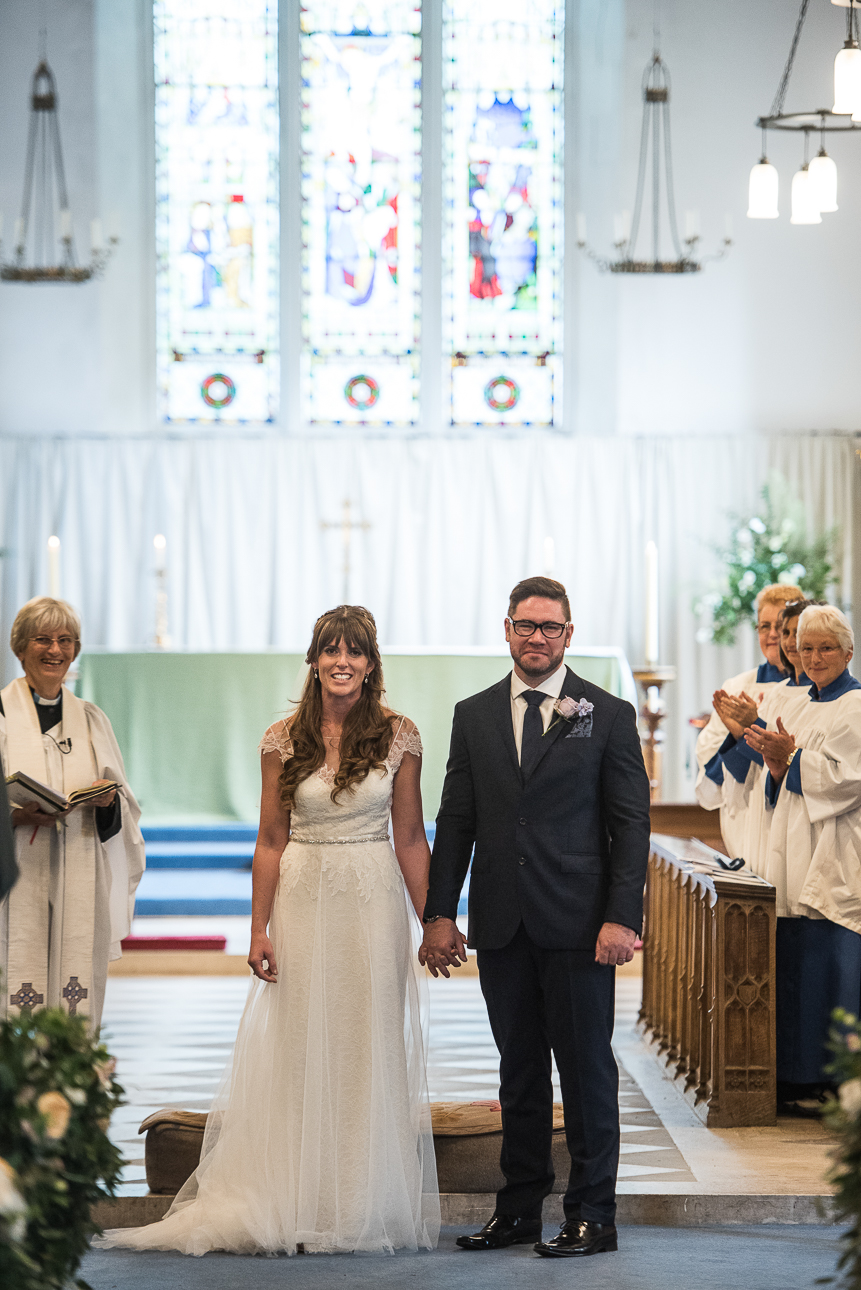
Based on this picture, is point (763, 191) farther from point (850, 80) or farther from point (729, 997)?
point (729, 997)

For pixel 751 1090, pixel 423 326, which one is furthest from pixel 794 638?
pixel 423 326

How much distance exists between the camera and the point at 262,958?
3.39m

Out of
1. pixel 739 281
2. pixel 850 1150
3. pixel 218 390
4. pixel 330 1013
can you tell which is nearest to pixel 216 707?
pixel 218 390

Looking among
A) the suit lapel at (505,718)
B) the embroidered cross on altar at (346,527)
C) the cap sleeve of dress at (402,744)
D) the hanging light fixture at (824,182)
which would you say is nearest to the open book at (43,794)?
the cap sleeve of dress at (402,744)

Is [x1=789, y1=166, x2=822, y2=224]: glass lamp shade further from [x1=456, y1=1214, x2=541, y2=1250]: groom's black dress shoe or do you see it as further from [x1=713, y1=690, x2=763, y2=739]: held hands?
[x1=456, y1=1214, x2=541, y2=1250]: groom's black dress shoe

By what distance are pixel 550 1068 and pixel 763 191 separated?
4.98 meters

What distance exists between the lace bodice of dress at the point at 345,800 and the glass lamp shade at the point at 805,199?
13.2 ft

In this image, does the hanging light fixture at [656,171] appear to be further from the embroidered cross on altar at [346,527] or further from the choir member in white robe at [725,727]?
the choir member in white robe at [725,727]

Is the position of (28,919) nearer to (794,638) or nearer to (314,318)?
(794,638)

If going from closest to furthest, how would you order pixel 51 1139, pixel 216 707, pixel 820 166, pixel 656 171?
pixel 51 1139 < pixel 820 166 < pixel 216 707 < pixel 656 171

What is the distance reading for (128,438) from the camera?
1132 centimetres

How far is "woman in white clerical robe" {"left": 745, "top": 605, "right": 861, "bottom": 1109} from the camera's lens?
14.4ft

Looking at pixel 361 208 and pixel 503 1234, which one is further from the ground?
pixel 361 208

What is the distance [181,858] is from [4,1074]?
573 cm
